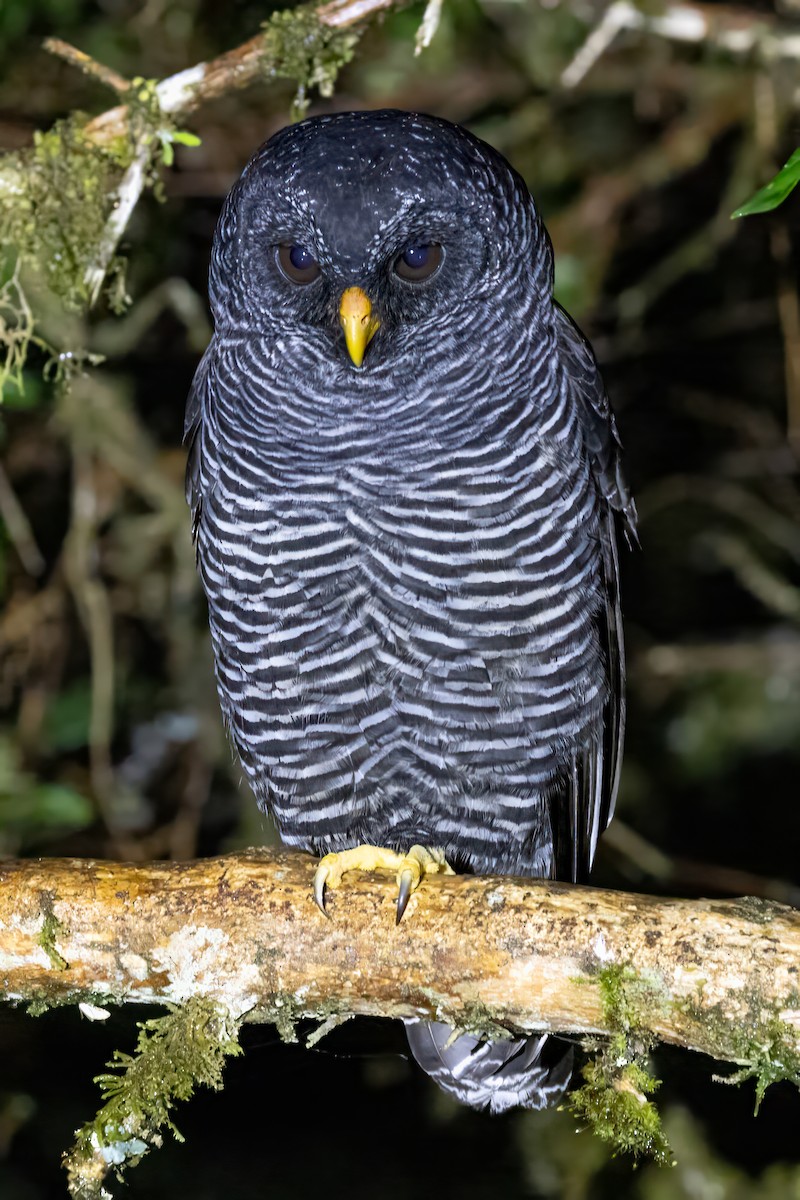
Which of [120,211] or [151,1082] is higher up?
[120,211]

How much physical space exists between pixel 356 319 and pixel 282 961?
0.94 meters

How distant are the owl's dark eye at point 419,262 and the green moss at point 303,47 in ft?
2.02

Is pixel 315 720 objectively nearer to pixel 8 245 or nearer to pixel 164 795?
pixel 8 245

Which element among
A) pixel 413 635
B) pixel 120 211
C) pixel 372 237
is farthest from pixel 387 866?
pixel 120 211

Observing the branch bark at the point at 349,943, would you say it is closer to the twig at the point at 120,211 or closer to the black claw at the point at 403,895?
the black claw at the point at 403,895

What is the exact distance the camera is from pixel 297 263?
6.10 ft

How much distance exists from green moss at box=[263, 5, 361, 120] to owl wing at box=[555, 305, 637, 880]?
0.66 meters

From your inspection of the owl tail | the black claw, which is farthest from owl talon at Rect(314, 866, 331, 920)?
the owl tail

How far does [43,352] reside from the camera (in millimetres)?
3043

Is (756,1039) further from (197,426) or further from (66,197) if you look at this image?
(66,197)

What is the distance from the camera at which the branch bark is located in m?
1.57

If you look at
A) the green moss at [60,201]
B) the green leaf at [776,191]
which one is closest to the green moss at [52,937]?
the green moss at [60,201]

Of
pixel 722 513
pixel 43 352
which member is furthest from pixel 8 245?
pixel 722 513

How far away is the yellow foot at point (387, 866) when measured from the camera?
1774 mm
